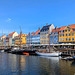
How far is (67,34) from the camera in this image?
3425 inches

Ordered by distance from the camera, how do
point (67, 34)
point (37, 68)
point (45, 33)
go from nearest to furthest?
point (37, 68) → point (67, 34) → point (45, 33)

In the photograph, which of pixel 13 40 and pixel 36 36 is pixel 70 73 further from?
pixel 13 40

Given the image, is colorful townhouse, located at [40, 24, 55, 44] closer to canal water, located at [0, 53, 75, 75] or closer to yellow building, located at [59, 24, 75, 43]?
yellow building, located at [59, 24, 75, 43]

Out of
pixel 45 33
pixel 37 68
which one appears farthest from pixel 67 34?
pixel 37 68

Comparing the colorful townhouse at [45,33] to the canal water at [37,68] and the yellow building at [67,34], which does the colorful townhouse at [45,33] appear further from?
the canal water at [37,68]

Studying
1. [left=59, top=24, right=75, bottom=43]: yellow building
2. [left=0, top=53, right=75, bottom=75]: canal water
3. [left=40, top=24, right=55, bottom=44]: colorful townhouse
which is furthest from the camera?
[left=40, top=24, right=55, bottom=44]: colorful townhouse

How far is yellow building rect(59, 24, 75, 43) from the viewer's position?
84.2 metres

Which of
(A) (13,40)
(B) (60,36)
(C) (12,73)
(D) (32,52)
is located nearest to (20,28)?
(D) (32,52)

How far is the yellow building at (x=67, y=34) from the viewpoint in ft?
276

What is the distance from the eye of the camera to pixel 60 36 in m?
92.4

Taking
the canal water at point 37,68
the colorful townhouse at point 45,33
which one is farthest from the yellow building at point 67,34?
the canal water at point 37,68

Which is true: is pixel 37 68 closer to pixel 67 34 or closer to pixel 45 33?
pixel 67 34

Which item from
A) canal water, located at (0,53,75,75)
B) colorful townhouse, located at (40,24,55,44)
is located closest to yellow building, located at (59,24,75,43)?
colorful townhouse, located at (40,24,55,44)

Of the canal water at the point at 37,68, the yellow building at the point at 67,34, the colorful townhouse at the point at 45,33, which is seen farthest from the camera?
the colorful townhouse at the point at 45,33
